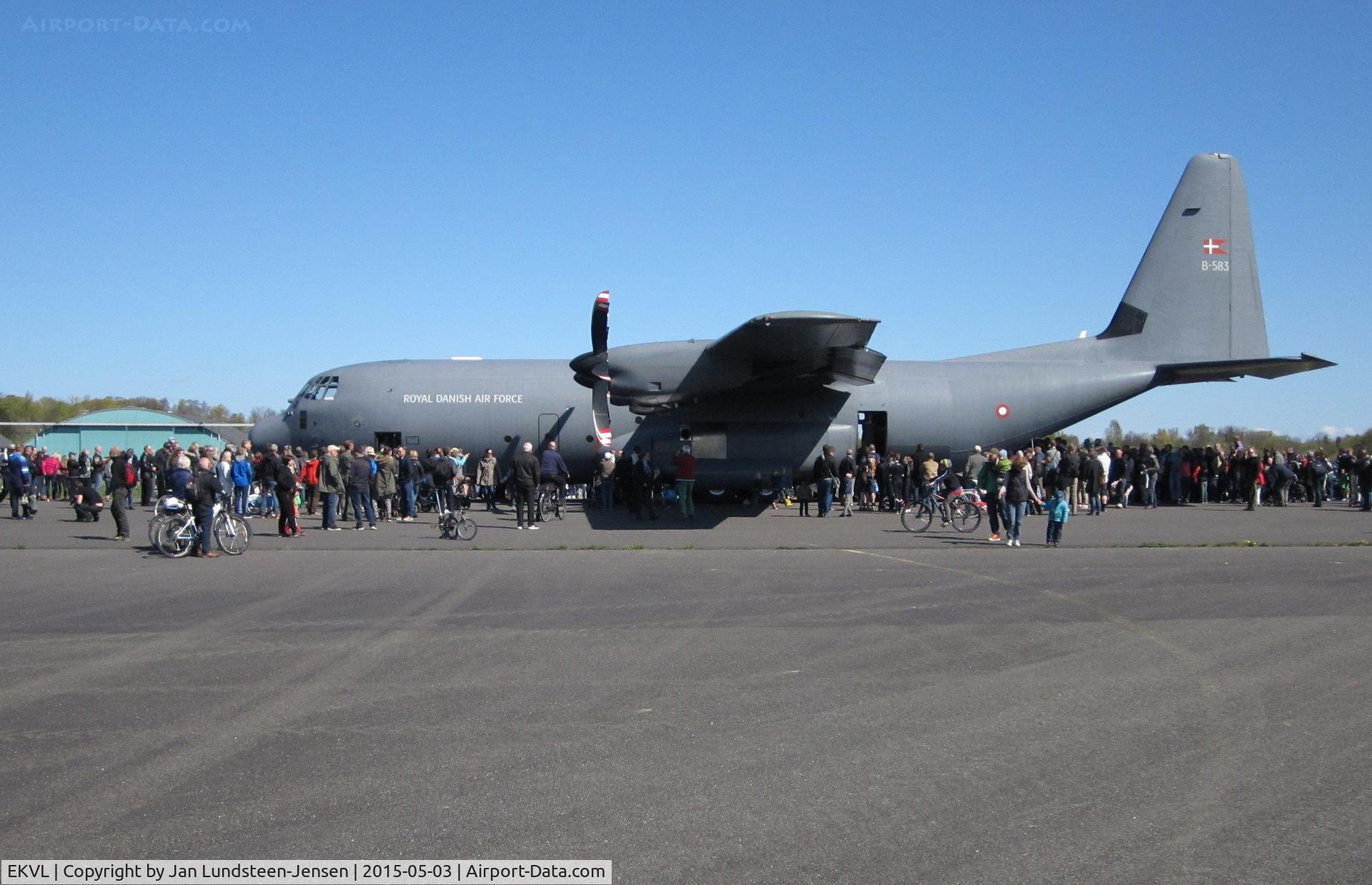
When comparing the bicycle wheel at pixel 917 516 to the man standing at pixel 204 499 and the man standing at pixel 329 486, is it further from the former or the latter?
the man standing at pixel 204 499

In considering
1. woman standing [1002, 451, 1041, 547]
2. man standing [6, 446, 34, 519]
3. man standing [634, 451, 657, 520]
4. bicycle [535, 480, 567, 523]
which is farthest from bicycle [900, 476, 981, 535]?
man standing [6, 446, 34, 519]

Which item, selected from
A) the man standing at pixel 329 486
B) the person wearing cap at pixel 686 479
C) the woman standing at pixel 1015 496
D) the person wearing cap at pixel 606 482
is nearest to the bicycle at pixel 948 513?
the woman standing at pixel 1015 496

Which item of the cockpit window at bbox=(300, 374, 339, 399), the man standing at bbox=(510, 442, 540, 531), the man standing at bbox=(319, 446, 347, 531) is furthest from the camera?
the cockpit window at bbox=(300, 374, 339, 399)

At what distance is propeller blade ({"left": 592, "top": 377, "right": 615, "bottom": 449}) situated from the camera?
64.4 feet

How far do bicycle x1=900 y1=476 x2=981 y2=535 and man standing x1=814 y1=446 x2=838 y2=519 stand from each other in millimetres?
3204

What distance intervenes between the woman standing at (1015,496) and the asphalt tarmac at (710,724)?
3.97 m

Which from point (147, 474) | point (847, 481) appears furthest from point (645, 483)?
point (147, 474)

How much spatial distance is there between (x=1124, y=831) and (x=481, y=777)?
286cm

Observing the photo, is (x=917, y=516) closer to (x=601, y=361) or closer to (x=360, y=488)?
(x=601, y=361)

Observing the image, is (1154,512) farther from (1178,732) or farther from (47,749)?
(47,749)

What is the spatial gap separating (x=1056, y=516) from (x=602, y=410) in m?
8.75

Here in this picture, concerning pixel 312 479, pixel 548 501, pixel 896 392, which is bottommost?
pixel 548 501

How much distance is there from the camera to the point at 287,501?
1666 cm

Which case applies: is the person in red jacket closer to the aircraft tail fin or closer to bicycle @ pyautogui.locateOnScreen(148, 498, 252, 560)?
bicycle @ pyautogui.locateOnScreen(148, 498, 252, 560)
